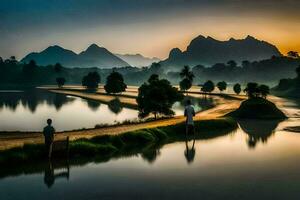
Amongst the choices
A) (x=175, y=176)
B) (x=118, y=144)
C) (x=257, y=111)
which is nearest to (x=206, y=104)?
(x=257, y=111)

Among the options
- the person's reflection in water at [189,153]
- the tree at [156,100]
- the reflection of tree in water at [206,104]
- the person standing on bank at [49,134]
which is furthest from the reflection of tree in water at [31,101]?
the person standing on bank at [49,134]

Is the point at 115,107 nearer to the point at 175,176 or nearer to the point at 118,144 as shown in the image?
the point at 118,144

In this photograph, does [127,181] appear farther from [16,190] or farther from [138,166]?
[16,190]

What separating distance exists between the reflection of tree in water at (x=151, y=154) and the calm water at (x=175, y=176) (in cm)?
7

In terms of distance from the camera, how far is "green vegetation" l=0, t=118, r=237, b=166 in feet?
83.2

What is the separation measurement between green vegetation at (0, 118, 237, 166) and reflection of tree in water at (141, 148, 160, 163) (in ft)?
2.54

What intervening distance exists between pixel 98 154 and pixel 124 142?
4.34m

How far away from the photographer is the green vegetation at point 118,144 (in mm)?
25367

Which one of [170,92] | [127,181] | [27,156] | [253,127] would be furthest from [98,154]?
[170,92]

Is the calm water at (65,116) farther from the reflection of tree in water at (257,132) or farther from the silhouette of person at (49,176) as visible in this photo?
the silhouette of person at (49,176)

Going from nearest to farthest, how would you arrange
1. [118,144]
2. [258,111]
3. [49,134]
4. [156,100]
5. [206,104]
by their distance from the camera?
1. [49,134]
2. [118,144]
3. [258,111]
4. [156,100]
5. [206,104]

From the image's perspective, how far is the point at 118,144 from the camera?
1201 inches

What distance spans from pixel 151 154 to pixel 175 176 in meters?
6.93

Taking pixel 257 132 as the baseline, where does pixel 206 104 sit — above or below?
below
